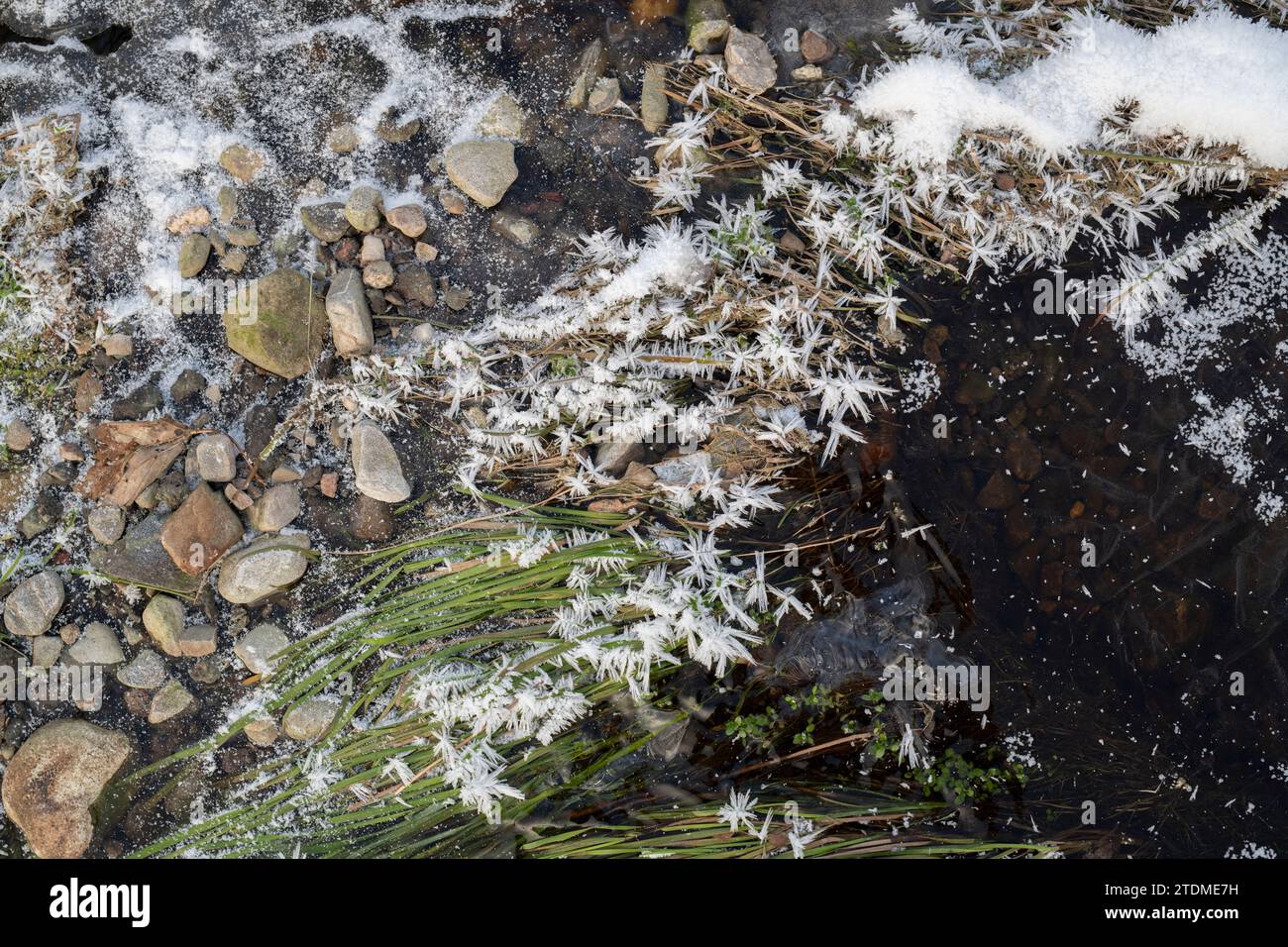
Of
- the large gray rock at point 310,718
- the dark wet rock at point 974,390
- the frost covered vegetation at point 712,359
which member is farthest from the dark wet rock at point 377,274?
the dark wet rock at point 974,390

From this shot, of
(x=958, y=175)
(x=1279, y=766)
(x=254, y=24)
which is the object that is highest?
(x=254, y=24)

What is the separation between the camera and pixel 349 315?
3.07 meters

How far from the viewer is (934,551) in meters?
3.15

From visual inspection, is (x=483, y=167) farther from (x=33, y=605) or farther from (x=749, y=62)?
→ (x=33, y=605)

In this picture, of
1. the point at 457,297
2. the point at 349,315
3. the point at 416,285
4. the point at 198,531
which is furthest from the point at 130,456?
the point at 457,297

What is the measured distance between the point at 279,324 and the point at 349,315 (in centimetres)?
28

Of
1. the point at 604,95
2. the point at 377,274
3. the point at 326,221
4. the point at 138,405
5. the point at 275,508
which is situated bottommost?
the point at 275,508

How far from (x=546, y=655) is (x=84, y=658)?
71.8 inches

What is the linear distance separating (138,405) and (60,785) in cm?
148

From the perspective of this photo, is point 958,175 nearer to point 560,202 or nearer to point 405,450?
point 560,202

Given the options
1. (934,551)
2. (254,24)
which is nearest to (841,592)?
(934,551)

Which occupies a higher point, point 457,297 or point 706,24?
point 706,24

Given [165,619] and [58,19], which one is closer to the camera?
[165,619]

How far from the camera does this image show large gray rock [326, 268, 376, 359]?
308 centimetres
